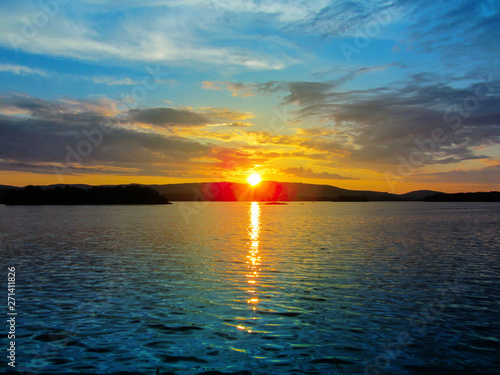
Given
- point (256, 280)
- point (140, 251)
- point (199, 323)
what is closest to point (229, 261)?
point (256, 280)

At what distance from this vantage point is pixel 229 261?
36.0 meters

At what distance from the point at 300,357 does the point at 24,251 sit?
124 feet

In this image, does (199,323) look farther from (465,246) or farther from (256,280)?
(465,246)

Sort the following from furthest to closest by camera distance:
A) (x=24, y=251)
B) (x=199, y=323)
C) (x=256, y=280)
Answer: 1. (x=24, y=251)
2. (x=256, y=280)
3. (x=199, y=323)

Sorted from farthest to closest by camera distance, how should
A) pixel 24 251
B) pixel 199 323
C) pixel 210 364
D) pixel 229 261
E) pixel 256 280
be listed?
1. pixel 24 251
2. pixel 229 261
3. pixel 256 280
4. pixel 199 323
5. pixel 210 364

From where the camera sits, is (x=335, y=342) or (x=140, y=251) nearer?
(x=335, y=342)

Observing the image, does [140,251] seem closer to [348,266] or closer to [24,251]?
[24,251]

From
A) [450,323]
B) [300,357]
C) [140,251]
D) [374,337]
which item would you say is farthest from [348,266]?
[140,251]

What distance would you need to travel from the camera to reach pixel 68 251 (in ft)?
137

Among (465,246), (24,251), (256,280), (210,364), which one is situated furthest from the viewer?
(465,246)

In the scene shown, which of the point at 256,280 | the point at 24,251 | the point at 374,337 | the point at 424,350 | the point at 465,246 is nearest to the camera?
the point at 424,350

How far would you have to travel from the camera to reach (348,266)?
32531 millimetres

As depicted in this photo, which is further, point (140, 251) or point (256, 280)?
point (140, 251)

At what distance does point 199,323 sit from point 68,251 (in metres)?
30.0
